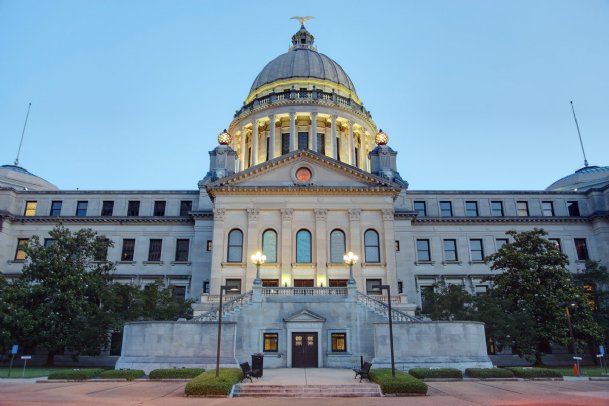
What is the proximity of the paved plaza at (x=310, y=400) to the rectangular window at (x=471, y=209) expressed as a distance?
1176 inches

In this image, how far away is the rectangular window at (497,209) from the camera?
180 feet

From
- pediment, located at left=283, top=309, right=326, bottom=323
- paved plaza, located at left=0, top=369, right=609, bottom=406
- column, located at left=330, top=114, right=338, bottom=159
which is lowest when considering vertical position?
paved plaza, located at left=0, top=369, right=609, bottom=406

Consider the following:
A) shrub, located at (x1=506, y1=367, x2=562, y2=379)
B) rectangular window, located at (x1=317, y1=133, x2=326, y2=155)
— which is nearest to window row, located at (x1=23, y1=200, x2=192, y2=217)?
rectangular window, located at (x1=317, y1=133, x2=326, y2=155)

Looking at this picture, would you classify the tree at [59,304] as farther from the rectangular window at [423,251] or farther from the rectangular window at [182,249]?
the rectangular window at [423,251]

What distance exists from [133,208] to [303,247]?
2342 centimetres

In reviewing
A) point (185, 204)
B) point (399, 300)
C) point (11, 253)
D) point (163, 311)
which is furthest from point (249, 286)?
point (11, 253)

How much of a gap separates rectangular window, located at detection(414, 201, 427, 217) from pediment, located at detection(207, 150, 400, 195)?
1055cm

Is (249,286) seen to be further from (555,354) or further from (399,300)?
(555,354)

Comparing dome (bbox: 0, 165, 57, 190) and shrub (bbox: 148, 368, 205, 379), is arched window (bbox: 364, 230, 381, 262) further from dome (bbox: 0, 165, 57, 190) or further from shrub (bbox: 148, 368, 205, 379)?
dome (bbox: 0, 165, 57, 190)

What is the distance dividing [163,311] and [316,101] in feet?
125

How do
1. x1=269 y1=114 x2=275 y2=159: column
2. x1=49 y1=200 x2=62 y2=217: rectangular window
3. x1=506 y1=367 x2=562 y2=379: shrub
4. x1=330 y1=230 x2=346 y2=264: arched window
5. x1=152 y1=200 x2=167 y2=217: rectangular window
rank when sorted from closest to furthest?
x1=506 y1=367 x2=562 y2=379: shrub < x1=330 y1=230 x2=346 y2=264: arched window < x1=49 y1=200 x2=62 y2=217: rectangular window < x1=152 y1=200 x2=167 y2=217: rectangular window < x1=269 y1=114 x2=275 y2=159: column

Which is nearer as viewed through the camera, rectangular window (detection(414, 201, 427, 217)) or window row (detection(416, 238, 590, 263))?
window row (detection(416, 238, 590, 263))

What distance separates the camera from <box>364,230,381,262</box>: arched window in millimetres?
44312

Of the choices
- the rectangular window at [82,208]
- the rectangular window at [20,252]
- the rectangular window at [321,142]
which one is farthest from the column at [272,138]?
the rectangular window at [20,252]
